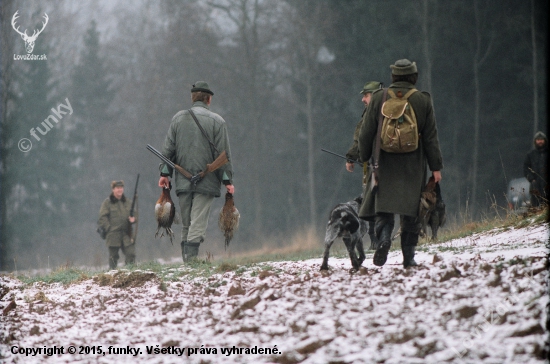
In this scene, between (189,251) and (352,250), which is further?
(189,251)

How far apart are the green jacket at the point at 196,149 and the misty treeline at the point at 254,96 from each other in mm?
18189

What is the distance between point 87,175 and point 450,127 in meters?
23.8

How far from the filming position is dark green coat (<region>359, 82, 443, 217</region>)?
7.34 m

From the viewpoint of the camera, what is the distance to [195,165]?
1046 centimetres

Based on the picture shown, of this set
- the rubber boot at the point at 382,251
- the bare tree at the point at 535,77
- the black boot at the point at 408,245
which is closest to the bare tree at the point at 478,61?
the bare tree at the point at 535,77

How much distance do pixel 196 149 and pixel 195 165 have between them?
232mm

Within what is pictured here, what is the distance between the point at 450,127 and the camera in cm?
3388

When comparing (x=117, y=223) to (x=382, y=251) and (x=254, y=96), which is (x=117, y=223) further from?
(x=254, y=96)

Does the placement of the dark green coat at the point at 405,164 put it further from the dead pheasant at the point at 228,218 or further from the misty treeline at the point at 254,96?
the misty treeline at the point at 254,96

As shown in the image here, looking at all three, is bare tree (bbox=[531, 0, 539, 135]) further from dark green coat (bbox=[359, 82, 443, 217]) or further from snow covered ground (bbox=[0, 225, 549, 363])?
dark green coat (bbox=[359, 82, 443, 217])

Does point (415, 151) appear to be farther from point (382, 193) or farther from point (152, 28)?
point (152, 28)

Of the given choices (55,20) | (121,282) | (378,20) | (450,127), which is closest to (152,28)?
(55,20)

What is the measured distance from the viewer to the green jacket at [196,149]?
10.5 meters

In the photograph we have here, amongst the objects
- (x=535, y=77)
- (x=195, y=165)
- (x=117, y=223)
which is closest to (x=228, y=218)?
(x=195, y=165)
